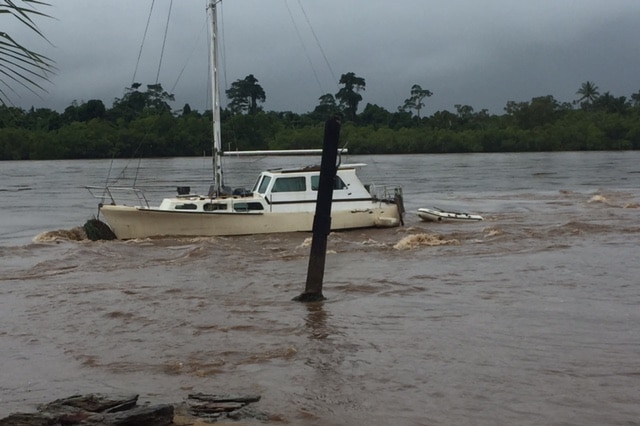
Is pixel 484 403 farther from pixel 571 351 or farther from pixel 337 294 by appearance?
pixel 337 294

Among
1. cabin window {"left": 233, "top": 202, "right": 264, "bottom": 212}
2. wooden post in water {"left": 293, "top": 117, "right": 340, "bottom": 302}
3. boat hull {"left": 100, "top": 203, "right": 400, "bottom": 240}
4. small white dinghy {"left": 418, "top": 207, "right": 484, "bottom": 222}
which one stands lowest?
small white dinghy {"left": 418, "top": 207, "right": 484, "bottom": 222}

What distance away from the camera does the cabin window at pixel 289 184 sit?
26.4 m

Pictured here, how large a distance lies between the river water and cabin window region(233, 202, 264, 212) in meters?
0.96

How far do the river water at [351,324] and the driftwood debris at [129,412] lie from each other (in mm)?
463

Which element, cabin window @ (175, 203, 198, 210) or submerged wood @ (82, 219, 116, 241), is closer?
cabin window @ (175, 203, 198, 210)

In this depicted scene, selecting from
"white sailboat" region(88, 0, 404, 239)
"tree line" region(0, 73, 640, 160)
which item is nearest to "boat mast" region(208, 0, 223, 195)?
"white sailboat" region(88, 0, 404, 239)

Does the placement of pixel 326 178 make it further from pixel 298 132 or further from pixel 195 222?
pixel 298 132

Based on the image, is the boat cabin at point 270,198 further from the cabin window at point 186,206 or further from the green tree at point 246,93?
the green tree at point 246,93

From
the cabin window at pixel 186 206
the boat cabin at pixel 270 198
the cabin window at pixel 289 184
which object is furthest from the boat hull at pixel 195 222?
the cabin window at pixel 289 184

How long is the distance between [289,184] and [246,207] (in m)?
1.43

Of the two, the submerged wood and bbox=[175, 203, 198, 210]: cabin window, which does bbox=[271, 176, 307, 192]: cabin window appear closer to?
bbox=[175, 203, 198, 210]: cabin window

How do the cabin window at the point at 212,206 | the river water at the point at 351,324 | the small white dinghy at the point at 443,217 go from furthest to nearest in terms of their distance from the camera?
the small white dinghy at the point at 443,217
the cabin window at the point at 212,206
the river water at the point at 351,324

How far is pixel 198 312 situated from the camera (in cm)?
1519

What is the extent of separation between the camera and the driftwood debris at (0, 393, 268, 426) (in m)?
7.64
